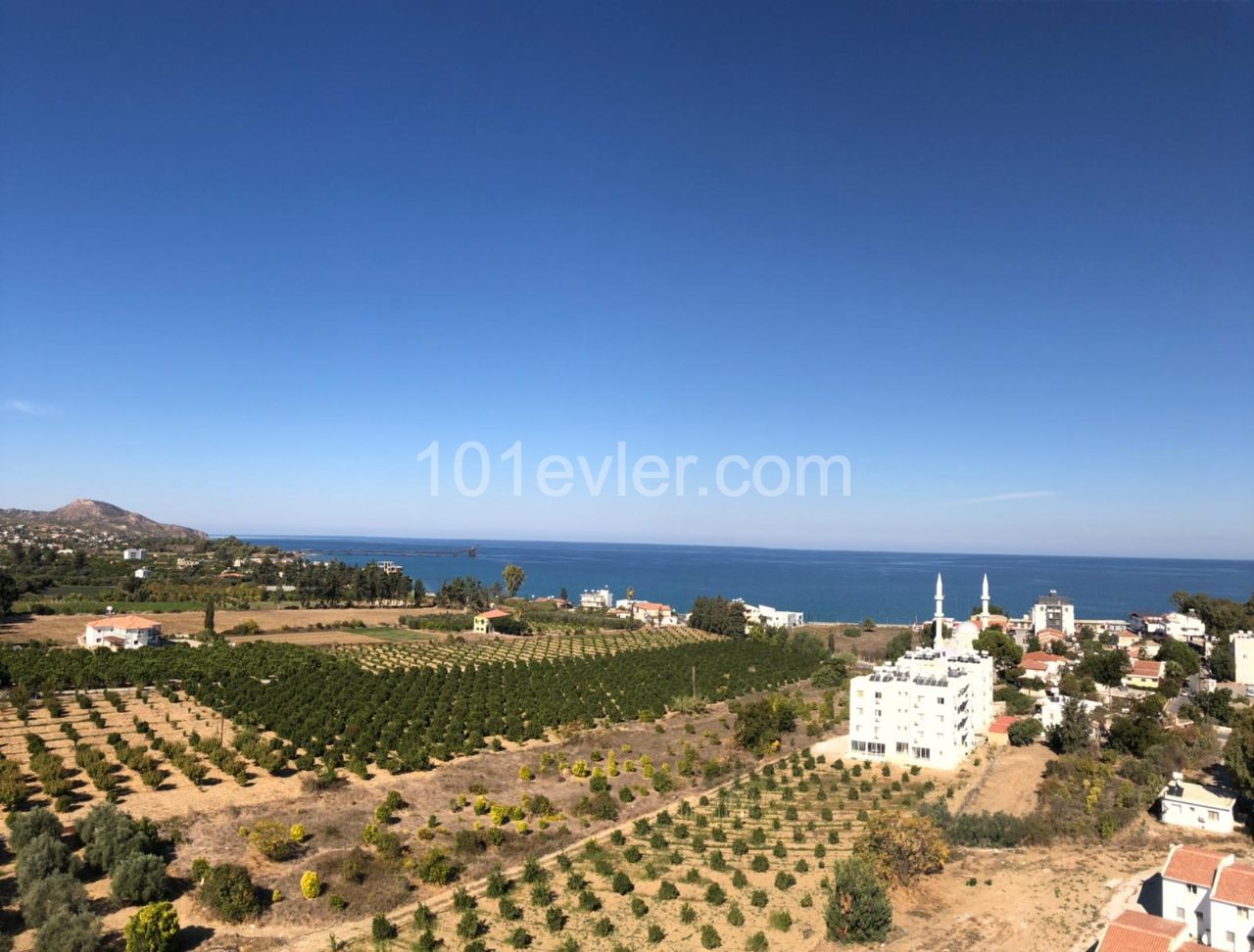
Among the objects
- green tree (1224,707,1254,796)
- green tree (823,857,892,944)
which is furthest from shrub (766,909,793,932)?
green tree (1224,707,1254,796)

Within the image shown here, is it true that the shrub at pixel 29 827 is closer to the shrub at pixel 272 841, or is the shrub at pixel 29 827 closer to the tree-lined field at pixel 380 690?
the shrub at pixel 272 841

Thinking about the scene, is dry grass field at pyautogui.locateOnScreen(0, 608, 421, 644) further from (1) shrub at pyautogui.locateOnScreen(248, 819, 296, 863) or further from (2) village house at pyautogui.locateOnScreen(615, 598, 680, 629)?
(1) shrub at pyautogui.locateOnScreen(248, 819, 296, 863)

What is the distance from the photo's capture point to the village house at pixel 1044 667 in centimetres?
5828

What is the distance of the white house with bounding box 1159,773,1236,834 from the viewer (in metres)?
27.3

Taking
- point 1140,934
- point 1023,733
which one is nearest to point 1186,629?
point 1023,733

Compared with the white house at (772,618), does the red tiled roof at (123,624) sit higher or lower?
higher

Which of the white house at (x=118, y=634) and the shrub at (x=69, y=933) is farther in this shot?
the white house at (x=118, y=634)

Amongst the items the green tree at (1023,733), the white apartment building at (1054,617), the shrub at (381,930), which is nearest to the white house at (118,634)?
the shrub at (381,930)

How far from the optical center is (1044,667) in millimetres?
59000

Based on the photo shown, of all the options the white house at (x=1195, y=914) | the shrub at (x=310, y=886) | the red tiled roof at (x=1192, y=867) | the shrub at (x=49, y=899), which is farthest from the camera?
the shrub at (x=310, y=886)

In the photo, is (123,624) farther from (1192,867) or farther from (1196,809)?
(1196,809)

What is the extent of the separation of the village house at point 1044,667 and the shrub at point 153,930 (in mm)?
58465

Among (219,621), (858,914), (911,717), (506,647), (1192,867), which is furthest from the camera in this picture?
(219,621)

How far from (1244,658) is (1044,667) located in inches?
572
